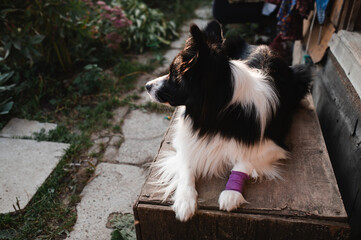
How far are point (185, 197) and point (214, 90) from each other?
54 cm

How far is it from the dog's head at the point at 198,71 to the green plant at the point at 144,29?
9.56 ft

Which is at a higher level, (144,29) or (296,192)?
(296,192)

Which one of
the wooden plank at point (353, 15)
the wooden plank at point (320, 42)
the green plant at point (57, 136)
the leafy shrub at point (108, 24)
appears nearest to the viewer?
the wooden plank at point (353, 15)

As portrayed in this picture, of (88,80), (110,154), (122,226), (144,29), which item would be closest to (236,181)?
(122,226)

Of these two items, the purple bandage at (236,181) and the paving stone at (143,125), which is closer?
the purple bandage at (236,181)

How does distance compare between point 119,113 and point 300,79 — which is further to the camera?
point 119,113

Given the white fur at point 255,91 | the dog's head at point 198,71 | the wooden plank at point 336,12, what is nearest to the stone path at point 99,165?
the dog's head at point 198,71

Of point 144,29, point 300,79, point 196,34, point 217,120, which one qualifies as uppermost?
point 196,34

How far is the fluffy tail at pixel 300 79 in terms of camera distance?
2320mm

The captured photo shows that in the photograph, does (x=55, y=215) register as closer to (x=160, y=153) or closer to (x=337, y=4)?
(x=160, y=153)

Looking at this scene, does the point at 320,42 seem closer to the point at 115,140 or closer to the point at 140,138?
the point at 140,138

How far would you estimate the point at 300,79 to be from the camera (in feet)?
7.69

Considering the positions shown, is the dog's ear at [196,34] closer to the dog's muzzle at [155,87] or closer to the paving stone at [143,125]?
the dog's muzzle at [155,87]

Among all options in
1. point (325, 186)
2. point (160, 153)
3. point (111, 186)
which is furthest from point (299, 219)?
point (111, 186)
